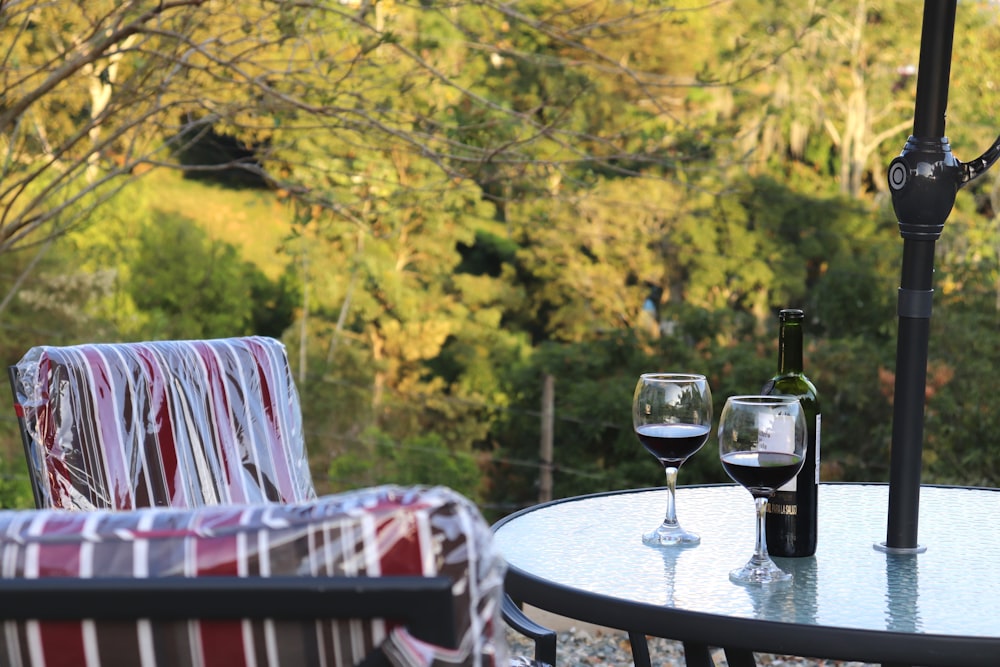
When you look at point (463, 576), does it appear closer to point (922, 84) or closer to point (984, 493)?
point (922, 84)

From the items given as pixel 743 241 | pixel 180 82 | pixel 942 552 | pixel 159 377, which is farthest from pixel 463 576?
pixel 743 241

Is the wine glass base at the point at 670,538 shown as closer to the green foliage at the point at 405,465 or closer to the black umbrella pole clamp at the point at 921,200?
the black umbrella pole clamp at the point at 921,200

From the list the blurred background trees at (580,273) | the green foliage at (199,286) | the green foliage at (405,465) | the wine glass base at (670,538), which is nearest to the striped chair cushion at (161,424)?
the wine glass base at (670,538)

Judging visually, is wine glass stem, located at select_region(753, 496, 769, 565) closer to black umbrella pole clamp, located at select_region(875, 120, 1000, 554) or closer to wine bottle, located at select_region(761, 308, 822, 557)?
wine bottle, located at select_region(761, 308, 822, 557)

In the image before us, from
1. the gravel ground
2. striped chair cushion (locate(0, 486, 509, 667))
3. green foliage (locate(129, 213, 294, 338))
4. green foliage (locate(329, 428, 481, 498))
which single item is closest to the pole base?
striped chair cushion (locate(0, 486, 509, 667))

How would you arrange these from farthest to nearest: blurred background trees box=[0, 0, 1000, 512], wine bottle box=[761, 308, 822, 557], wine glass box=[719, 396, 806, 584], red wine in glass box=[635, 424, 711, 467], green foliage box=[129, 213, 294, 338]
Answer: green foliage box=[129, 213, 294, 338], blurred background trees box=[0, 0, 1000, 512], red wine in glass box=[635, 424, 711, 467], wine bottle box=[761, 308, 822, 557], wine glass box=[719, 396, 806, 584]

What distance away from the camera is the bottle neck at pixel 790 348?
52.0 inches

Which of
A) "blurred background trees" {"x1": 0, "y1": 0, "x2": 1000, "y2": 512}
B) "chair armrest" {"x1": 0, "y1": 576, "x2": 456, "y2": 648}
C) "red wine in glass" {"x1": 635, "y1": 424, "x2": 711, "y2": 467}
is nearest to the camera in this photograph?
"chair armrest" {"x1": 0, "y1": 576, "x2": 456, "y2": 648}

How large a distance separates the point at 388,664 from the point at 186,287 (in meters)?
12.7

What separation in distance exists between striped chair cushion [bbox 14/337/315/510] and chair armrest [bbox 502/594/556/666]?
542 mm

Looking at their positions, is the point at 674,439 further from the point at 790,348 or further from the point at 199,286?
the point at 199,286

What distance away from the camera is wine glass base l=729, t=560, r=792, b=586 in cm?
122

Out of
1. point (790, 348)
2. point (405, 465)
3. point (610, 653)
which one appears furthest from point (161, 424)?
point (405, 465)

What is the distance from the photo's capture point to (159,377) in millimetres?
1835
